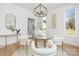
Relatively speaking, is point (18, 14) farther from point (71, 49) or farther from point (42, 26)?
point (71, 49)

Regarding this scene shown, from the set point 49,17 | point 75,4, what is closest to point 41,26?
point 49,17

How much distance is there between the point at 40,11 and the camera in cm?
236

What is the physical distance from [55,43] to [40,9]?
674 mm

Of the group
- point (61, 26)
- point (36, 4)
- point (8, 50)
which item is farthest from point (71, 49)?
point (8, 50)

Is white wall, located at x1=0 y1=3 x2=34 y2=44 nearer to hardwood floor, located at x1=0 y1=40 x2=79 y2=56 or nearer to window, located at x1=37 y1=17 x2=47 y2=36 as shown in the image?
window, located at x1=37 y1=17 x2=47 y2=36

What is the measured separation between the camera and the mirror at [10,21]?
229 cm

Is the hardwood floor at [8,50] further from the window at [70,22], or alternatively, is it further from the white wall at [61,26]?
the window at [70,22]

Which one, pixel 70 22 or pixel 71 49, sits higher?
pixel 70 22

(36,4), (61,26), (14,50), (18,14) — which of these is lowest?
(14,50)

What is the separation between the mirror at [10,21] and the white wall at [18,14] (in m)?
0.05

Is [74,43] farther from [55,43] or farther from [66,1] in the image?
[66,1]

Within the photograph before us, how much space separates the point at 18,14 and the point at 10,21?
0.19 metres

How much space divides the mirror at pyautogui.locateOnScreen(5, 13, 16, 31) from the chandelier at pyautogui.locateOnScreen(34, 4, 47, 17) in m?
0.41

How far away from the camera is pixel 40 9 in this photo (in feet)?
7.68
